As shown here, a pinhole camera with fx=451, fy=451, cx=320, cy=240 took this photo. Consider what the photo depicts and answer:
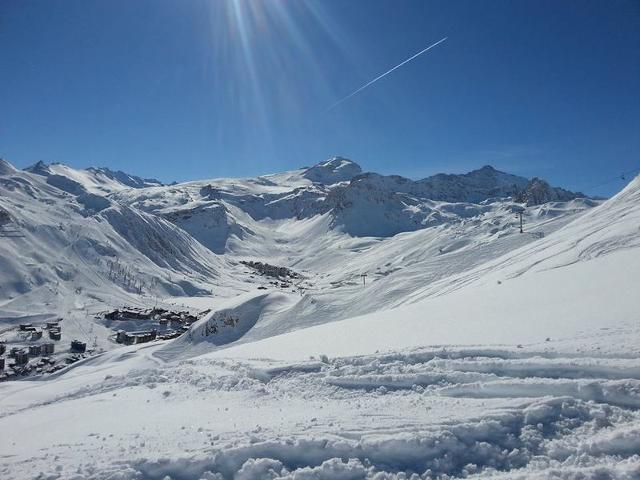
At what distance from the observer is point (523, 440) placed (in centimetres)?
739

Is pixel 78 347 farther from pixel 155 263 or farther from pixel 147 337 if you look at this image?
pixel 155 263

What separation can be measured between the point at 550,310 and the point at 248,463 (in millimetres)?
11154

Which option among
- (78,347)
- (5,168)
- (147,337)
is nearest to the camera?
(78,347)

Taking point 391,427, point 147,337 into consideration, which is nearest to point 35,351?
point 147,337

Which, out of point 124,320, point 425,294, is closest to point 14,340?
point 124,320

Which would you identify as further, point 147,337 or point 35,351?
point 147,337

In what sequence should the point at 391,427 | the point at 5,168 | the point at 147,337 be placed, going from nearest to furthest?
the point at 391,427, the point at 147,337, the point at 5,168

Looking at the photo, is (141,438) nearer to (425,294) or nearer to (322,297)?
(425,294)

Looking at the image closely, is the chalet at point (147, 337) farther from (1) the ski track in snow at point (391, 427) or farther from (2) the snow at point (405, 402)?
(1) the ski track in snow at point (391, 427)

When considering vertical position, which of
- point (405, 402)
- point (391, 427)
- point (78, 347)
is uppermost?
point (78, 347)

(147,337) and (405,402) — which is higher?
(147,337)

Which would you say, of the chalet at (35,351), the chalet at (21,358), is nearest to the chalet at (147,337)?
the chalet at (35,351)

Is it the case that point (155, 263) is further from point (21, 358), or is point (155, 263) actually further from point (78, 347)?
point (21, 358)

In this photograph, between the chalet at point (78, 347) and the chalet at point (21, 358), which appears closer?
the chalet at point (21, 358)
